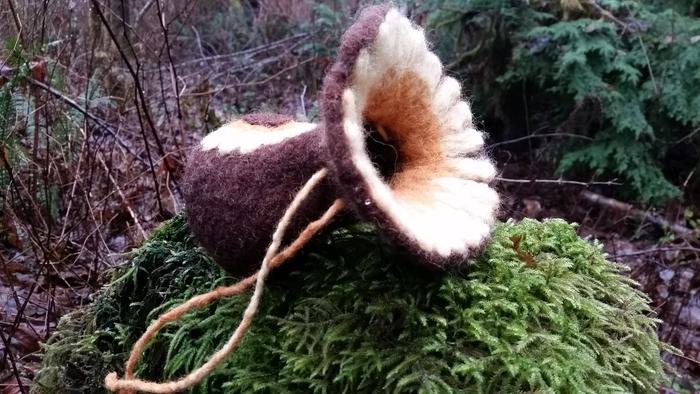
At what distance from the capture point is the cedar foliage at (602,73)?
279 cm

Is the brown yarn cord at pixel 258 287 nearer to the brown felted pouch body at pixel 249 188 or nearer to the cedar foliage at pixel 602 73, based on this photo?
the brown felted pouch body at pixel 249 188

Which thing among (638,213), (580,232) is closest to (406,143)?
(580,232)

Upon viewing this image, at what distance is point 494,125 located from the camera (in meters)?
3.54

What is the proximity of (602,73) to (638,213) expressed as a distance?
72 centimetres

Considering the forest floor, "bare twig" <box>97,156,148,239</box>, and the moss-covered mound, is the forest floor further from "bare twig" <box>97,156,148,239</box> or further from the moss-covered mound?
the moss-covered mound

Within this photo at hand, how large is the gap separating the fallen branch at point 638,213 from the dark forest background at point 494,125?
10 millimetres

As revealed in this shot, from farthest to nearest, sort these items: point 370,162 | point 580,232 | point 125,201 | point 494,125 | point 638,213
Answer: point 494,125 → point 638,213 → point 580,232 → point 125,201 → point 370,162

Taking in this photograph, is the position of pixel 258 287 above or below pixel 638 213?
above

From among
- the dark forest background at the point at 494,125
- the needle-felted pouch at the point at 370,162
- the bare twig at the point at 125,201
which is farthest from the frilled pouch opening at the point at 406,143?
the bare twig at the point at 125,201

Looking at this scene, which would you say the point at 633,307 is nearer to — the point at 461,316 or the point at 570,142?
the point at 461,316

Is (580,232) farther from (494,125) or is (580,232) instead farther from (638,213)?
(494,125)

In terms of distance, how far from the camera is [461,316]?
0.89 m

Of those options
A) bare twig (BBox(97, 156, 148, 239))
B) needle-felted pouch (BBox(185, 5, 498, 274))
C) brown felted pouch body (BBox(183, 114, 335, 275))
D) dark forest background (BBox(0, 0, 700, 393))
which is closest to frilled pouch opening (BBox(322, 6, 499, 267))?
needle-felted pouch (BBox(185, 5, 498, 274))

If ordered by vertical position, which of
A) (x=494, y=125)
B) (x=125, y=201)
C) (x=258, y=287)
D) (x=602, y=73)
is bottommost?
(x=494, y=125)
